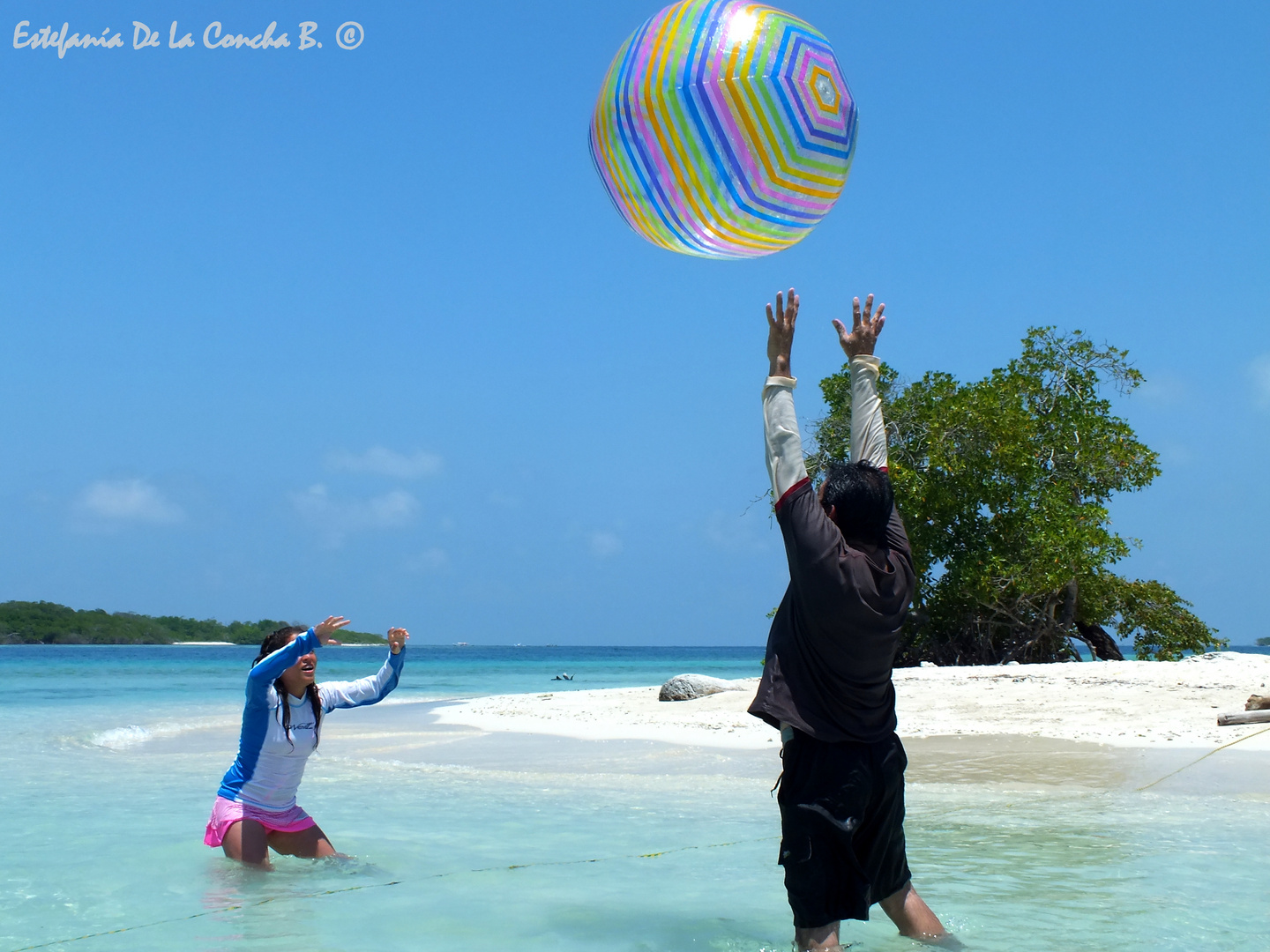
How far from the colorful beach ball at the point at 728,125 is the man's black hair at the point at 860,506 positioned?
152cm

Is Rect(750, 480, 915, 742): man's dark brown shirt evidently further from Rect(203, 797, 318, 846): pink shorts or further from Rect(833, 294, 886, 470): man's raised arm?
Rect(203, 797, 318, 846): pink shorts

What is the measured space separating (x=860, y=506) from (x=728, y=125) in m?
1.77

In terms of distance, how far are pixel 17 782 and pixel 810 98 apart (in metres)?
8.53

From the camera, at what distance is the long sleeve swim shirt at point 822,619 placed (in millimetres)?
3303

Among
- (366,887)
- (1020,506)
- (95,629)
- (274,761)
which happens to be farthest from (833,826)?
(95,629)

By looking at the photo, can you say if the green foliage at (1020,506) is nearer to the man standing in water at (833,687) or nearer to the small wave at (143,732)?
the small wave at (143,732)

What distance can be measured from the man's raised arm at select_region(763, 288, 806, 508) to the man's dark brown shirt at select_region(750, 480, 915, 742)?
0.06m

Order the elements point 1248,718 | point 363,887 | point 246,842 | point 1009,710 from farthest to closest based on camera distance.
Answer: point 1009,710 → point 1248,718 → point 246,842 → point 363,887

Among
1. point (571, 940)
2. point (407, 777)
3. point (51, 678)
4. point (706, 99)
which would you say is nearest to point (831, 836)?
point (571, 940)

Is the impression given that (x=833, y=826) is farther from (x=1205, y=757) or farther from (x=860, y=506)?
(x=1205, y=757)

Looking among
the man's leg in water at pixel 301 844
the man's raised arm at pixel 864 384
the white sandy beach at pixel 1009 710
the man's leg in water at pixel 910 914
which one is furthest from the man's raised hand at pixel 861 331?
the white sandy beach at pixel 1009 710

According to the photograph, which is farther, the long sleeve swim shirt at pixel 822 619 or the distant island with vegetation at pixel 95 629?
the distant island with vegetation at pixel 95 629

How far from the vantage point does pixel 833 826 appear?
3.36m

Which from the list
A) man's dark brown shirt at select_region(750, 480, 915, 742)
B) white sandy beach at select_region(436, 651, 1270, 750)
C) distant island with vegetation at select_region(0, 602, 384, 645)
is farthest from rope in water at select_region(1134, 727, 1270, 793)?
distant island with vegetation at select_region(0, 602, 384, 645)
